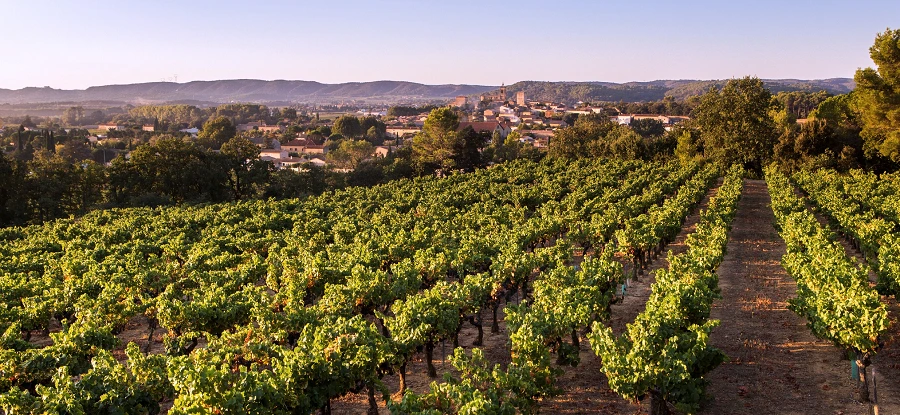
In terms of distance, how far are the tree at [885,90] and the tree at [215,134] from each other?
102 m

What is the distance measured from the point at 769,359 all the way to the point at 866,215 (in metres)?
18.4

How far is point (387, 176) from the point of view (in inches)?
2874

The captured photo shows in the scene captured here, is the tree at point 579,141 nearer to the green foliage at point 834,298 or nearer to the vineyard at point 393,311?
the vineyard at point 393,311

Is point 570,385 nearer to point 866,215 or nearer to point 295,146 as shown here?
point 866,215

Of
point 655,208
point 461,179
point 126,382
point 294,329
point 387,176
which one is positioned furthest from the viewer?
point 387,176

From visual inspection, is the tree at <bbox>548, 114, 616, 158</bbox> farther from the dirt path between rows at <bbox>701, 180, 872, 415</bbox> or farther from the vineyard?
the dirt path between rows at <bbox>701, 180, 872, 415</bbox>

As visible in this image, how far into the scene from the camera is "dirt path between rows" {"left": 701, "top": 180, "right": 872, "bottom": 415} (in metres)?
15.8

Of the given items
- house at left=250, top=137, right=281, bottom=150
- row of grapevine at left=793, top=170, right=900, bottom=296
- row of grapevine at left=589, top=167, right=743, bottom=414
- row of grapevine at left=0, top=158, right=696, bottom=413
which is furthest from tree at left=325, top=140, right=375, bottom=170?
row of grapevine at left=589, top=167, right=743, bottom=414

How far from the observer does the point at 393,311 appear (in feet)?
57.4

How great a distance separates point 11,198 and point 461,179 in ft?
130

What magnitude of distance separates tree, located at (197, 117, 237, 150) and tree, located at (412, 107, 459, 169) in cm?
5283

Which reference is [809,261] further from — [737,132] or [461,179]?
[737,132]

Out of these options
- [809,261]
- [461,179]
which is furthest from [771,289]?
[461,179]

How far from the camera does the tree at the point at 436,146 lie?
257ft
